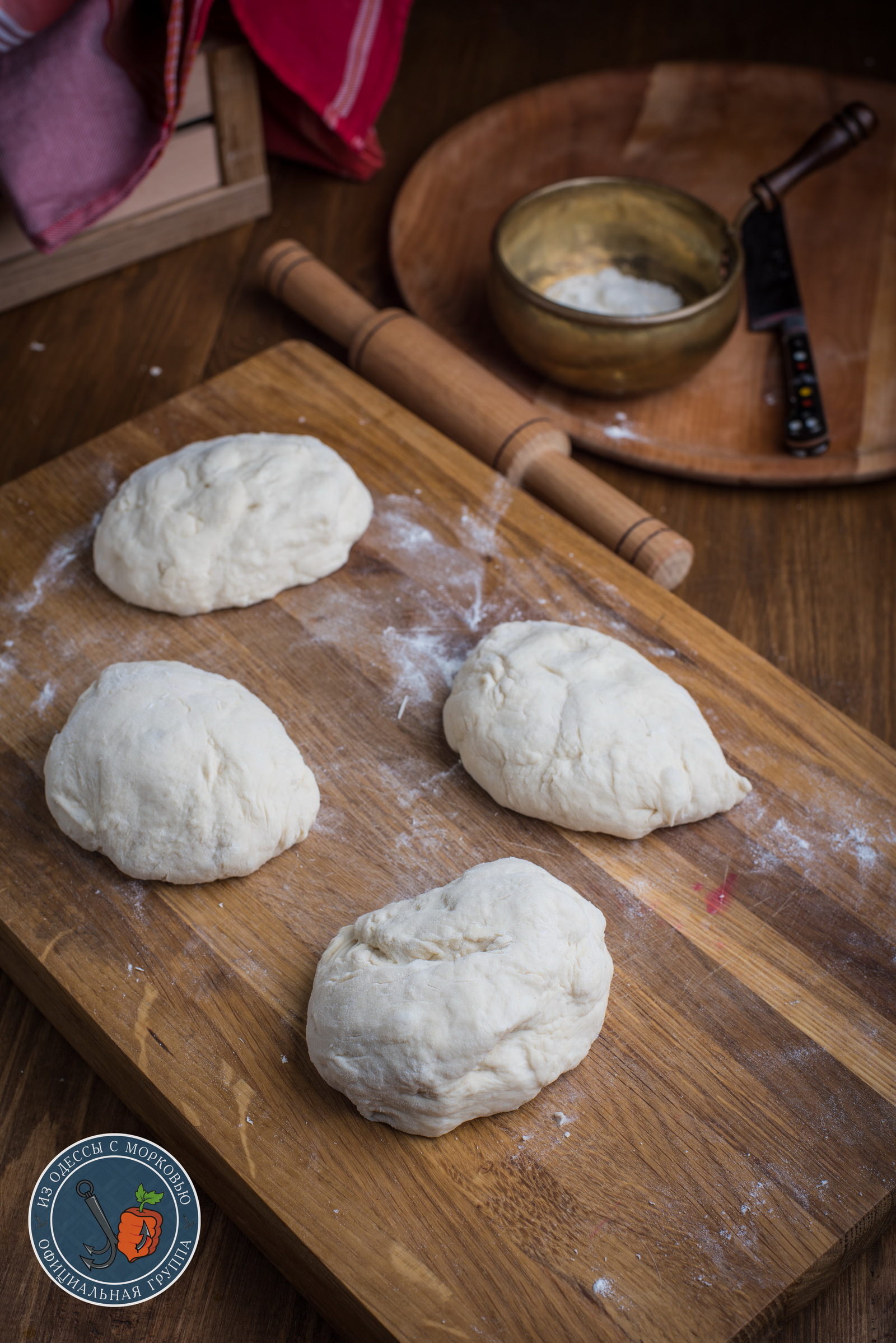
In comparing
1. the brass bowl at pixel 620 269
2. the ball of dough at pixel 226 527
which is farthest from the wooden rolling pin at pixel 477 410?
the ball of dough at pixel 226 527

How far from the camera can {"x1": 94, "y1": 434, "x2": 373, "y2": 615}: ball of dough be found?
1617mm

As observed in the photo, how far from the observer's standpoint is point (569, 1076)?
130cm

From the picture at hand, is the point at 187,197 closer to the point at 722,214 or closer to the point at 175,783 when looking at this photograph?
the point at 722,214

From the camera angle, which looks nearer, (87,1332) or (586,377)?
(87,1332)

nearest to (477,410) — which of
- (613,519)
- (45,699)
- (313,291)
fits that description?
(613,519)

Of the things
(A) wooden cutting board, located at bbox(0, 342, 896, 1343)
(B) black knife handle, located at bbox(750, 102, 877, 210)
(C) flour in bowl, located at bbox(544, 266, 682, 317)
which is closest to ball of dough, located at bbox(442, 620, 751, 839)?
(A) wooden cutting board, located at bbox(0, 342, 896, 1343)

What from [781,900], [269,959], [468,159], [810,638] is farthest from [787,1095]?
[468,159]

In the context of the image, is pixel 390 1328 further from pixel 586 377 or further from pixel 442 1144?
pixel 586 377

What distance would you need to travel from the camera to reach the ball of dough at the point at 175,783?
138 cm

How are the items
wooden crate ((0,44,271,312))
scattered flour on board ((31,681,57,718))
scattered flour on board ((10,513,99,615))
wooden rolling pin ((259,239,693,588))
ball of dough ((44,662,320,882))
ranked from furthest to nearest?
wooden crate ((0,44,271,312)), wooden rolling pin ((259,239,693,588)), scattered flour on board ((10,513,99,615)), scattered flour on board ((31,681,57,718)), ball of dough ((44,662,320,882))

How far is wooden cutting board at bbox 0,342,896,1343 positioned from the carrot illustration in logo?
0.19 ft

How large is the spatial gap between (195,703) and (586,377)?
0.93 meters

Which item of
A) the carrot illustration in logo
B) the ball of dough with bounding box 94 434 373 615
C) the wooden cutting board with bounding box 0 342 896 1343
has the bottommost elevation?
the carrot illustration in logo

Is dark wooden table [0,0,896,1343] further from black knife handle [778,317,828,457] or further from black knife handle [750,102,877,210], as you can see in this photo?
black knife handle [750,102,877,210]
